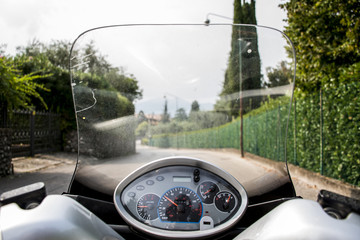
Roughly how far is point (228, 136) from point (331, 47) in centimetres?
623

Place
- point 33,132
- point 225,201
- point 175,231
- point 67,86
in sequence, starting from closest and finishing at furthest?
point 175,231
point 225,201
point 33,132
point 67,86

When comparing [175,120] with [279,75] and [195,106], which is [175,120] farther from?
[279,75]

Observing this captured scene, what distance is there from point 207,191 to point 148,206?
0.27m

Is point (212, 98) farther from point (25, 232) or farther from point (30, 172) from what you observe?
point (30, 172)

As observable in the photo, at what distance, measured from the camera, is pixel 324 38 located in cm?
669

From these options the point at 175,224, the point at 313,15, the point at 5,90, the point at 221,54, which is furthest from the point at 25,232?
the point at 313,15

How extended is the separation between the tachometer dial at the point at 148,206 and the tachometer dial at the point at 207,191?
0.65 feet

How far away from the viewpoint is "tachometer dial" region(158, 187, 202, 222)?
46.4 inches

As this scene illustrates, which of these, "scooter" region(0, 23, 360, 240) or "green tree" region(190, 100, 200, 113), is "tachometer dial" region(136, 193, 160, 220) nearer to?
"scooter" region(0, 23, 360, 240)

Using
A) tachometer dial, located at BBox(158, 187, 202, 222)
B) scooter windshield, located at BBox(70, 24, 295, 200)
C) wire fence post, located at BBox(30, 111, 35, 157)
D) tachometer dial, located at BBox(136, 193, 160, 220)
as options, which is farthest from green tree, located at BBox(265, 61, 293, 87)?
wire fence post, located at BBox(30, 111, 35, 157)

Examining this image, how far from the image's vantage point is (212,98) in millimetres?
1315

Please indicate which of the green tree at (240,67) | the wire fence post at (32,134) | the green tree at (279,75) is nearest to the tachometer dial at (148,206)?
the green tree at (240,67)

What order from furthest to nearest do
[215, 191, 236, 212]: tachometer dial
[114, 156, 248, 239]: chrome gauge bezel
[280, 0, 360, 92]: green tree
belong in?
[280, 0, 360, 92]: green tree
[215, 191, 236, 212]: tachometer dial
[114, 156, 248, 239]: chrome gauge bezel

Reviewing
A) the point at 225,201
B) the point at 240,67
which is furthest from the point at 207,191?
the point at 240,67
